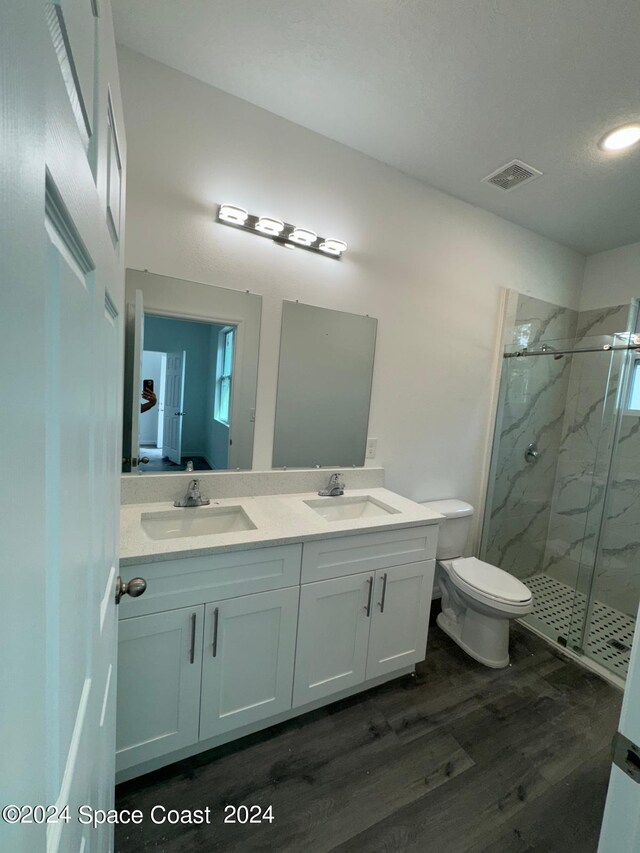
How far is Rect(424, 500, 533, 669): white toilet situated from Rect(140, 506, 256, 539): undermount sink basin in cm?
132

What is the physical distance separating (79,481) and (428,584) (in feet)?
5.81

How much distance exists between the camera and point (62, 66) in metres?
0.33

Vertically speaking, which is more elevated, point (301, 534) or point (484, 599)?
point (301, 534)

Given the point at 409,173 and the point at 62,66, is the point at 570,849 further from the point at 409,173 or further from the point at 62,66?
the point at 409,173

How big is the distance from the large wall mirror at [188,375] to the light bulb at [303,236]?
0.37 meters

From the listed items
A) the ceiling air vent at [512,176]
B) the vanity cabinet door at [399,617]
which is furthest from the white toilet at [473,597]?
the ceiling air vent at [512,176]

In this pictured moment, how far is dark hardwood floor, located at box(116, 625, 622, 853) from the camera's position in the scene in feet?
3.92

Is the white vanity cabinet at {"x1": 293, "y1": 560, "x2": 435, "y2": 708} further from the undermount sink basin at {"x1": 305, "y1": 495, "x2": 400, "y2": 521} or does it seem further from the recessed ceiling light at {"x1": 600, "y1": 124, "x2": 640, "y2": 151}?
the recessed ceiling light at {"x1": 600, "y1": 124, "x2": 640, "y2": 151}

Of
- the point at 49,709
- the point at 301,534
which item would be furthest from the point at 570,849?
the point at 49,709

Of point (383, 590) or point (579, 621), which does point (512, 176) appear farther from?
point (579, 621)

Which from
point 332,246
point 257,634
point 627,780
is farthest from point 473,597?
point 332,246

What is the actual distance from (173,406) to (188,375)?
Result: 17cm

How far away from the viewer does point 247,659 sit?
55.0 inches

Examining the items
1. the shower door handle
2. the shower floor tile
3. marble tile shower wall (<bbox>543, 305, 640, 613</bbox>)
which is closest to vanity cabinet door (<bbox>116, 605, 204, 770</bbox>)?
the shower floor tile
